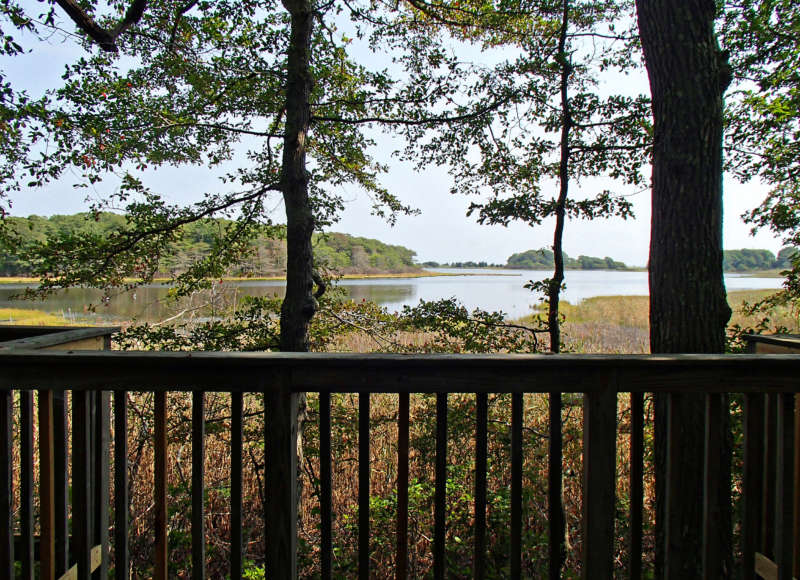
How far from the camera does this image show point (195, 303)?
17.4 ft

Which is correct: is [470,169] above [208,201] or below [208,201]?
above

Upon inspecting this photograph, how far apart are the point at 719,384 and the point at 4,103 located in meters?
5.26

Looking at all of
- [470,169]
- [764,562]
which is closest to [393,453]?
[470,169]

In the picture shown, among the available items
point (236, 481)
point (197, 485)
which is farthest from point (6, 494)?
point (236, 481)

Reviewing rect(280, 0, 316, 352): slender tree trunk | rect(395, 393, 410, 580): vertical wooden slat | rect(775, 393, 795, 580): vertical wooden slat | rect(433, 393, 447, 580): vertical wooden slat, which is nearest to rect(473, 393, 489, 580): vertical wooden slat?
rect(433, 393, 447, 580): vertical wooden slat

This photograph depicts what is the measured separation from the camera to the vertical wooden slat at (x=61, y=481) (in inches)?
53.0

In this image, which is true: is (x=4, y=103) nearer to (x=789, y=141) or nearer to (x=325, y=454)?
(x=325, y=454)

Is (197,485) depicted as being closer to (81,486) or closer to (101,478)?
(81,486)

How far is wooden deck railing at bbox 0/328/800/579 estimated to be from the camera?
121 cm

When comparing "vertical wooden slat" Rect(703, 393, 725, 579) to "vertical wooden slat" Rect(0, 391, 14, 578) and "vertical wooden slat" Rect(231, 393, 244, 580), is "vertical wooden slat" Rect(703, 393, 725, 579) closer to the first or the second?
"vertical wooden slat" Rect(231, 393, 244, 580)

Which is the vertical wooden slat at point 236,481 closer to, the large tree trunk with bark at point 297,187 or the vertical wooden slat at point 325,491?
the vertical wooden slat at point 325,491

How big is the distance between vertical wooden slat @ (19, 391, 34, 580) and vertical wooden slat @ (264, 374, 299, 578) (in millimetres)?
816

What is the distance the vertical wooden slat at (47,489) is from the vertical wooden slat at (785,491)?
2377mm

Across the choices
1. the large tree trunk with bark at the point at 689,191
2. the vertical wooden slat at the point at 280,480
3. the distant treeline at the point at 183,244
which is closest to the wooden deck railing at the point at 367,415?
the vertical wooden slat at the point at 280,480
